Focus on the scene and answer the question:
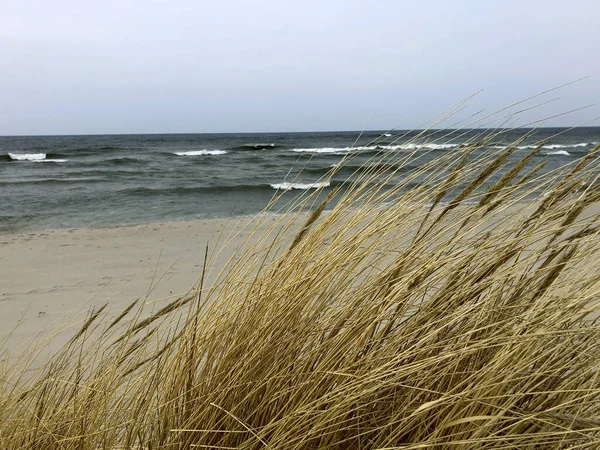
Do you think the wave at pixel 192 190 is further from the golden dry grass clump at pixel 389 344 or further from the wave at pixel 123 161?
the golden dry grass clump at pixel 389 344

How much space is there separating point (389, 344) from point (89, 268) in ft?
19.5

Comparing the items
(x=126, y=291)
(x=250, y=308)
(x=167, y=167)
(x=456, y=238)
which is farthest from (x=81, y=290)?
(x=167, y=167)

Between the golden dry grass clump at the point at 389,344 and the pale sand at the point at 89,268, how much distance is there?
2.33m

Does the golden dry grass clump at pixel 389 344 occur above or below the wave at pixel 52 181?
above

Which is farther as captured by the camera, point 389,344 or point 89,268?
point 89,268

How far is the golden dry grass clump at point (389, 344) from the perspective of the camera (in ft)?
3.50

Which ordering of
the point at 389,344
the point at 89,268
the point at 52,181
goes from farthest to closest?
the point at 52,181
the point at 89,268
the point at 389,344

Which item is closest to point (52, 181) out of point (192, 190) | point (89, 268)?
point (192, 190)

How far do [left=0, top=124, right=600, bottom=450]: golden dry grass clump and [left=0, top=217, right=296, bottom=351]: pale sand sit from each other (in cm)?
233

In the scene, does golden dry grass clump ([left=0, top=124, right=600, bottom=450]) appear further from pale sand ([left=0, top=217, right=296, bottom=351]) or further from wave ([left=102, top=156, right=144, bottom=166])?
wave ([left=102, top=156, right=144, bottom=166])

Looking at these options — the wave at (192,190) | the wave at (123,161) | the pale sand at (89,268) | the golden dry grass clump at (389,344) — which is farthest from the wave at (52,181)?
the golden dry grass clump at (389,344)

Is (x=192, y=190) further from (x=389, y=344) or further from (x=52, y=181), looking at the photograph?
(x=389, y=344)

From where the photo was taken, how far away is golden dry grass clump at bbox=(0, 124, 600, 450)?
3.50ft

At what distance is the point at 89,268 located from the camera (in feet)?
20.8
